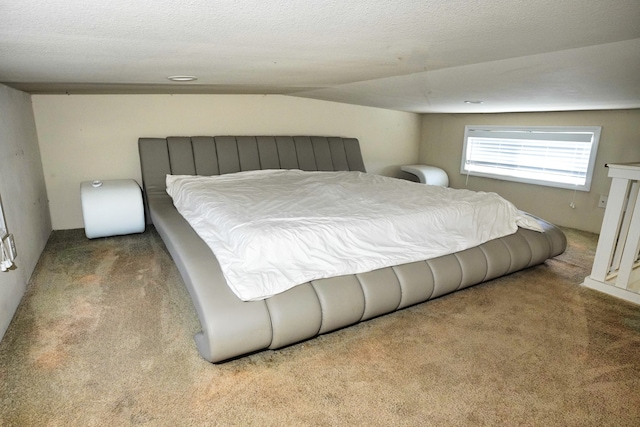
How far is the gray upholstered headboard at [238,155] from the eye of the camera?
371 cm

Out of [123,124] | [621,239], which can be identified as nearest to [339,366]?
[621,239]

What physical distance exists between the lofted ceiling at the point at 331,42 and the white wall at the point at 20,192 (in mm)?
339

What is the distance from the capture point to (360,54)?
182 cm

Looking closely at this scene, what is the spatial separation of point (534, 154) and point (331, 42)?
3730 mm

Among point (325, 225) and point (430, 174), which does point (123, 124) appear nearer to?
point (325, 225)

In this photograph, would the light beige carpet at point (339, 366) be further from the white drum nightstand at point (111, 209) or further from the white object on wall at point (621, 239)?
the white drum nightstand at point (111, 209)

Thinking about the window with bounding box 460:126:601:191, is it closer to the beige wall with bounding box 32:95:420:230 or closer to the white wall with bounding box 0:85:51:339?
the beige wall with bounding box 32:95:420:230

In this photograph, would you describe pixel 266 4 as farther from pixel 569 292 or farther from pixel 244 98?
pixel 244 98

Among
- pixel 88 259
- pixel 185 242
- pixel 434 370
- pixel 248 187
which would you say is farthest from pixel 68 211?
pixel 434 370

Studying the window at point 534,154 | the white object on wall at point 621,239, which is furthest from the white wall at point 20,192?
the window at point 534,154

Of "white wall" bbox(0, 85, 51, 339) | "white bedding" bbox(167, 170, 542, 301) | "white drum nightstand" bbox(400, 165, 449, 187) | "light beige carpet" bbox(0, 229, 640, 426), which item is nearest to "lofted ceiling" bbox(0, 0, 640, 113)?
"white wall" bbox(0, 85, 51, 339)

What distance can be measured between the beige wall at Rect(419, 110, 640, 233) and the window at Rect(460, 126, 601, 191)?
0.24 ft

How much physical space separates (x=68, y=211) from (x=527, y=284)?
Answer: 4288 mm

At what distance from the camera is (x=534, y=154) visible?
431cm
